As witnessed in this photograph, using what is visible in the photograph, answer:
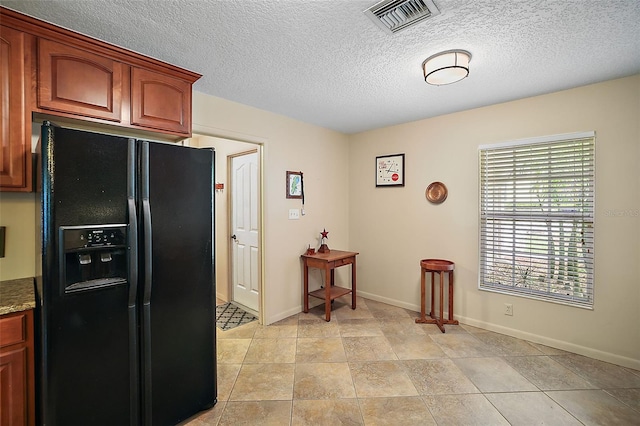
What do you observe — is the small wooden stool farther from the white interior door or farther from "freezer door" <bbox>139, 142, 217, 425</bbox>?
"freezer door" <bbox>139, 142, 217, 425</bbox>

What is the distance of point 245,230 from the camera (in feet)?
12.3

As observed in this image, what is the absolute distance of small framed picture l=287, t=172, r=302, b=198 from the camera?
137 inches

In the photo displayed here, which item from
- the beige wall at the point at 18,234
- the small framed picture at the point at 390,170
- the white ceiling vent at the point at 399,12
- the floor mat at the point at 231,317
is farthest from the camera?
the small framed picture at the point at 390,170

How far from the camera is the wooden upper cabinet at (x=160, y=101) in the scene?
193 centimetres

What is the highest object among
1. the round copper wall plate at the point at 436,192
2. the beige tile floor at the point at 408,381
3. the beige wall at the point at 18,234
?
the round copper wall plate at the point at 436,192

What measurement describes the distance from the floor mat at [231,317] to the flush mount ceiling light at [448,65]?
3147mm

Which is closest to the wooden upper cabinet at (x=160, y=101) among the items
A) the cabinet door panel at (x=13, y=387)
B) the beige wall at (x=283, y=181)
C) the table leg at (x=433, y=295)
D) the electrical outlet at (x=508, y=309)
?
the beige wall at (x=283, y=181)

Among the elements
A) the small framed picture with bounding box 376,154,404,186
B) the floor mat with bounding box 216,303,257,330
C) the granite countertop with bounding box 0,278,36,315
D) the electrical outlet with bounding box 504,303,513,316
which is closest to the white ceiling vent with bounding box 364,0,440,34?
the small framed picture with bounding box 376,154,404,186

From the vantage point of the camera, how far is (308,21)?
5.33 feet

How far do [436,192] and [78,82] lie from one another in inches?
133

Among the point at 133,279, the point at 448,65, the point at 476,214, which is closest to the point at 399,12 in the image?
the point at 448,65

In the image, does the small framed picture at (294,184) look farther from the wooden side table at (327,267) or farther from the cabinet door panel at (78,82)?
the cabinet door panel at (78,82)

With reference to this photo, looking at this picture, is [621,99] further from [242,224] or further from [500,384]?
[242,224]

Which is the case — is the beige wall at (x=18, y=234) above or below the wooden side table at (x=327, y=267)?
above
